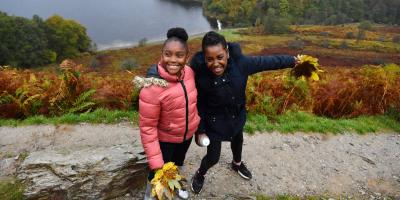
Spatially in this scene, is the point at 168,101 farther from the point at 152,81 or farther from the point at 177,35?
the point at 177,35

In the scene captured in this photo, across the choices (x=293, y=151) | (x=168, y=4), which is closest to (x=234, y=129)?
(x=293, y=151)

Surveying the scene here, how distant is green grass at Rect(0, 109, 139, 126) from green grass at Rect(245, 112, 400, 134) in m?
2.39

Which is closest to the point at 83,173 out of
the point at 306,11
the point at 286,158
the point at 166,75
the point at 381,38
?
the point at 166,75

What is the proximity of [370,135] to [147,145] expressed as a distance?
526cm

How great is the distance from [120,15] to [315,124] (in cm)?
8678

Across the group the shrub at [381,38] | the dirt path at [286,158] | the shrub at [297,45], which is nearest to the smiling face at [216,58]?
the dirt path at [286,158]

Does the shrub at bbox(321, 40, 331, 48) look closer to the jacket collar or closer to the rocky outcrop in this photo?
the rocky outcrop

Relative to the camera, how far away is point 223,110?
14.4 feet

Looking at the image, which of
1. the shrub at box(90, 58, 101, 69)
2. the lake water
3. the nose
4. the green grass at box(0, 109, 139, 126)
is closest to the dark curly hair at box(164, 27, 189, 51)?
the nose

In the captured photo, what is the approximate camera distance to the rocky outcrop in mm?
4586

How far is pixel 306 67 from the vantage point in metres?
4.80

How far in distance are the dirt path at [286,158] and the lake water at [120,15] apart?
63.1 metres

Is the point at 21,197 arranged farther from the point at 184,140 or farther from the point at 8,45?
the point at 8,45

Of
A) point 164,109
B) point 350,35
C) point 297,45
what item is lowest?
point 350,35
